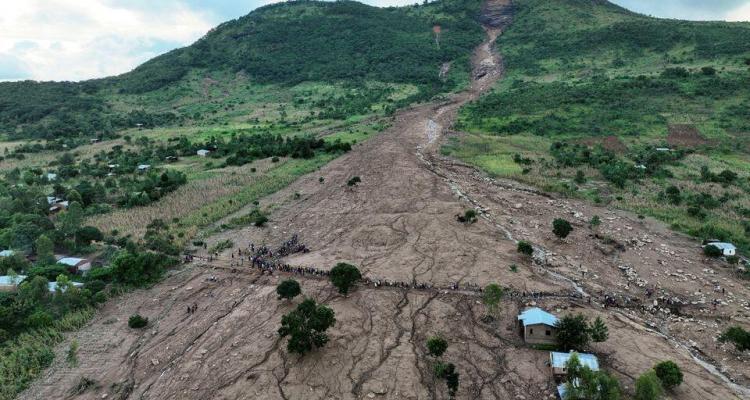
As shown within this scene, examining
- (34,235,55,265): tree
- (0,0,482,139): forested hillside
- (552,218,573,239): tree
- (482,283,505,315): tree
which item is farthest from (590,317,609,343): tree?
(0,0,482,139): forested hillside

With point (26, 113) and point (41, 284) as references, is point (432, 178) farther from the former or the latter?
point (26, 113)

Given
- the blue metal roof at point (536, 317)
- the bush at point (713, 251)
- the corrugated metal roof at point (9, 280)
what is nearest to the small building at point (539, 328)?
the blue metal roof at point (536, 317)

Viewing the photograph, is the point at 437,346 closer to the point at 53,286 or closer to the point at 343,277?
the point at 343,277

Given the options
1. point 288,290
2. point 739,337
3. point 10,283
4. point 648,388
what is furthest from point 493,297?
point 10,283

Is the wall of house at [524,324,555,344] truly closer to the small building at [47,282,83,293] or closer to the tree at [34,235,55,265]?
the small building at [47,282,83,293]

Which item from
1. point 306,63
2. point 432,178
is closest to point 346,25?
point 306,63

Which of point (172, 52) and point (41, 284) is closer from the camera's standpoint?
point (41, 284)
